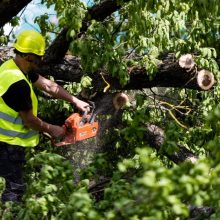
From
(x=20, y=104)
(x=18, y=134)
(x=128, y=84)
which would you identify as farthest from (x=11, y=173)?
(x=128, y=84)

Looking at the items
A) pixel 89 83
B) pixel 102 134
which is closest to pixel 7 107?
pixel 89 83

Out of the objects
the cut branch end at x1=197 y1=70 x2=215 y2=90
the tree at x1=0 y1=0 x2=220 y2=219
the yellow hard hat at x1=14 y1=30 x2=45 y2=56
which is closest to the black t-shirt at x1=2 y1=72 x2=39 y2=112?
the yellow hard hat at x1=14 y1=30 x2=45 y2=56

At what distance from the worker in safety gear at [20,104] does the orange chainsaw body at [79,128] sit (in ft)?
0.23

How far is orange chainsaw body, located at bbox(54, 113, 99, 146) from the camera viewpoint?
432cm

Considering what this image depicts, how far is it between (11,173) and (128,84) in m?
1.52

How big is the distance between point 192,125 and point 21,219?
382cm

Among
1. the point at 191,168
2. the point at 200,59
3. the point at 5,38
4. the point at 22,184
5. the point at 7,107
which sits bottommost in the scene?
the point at 191,168

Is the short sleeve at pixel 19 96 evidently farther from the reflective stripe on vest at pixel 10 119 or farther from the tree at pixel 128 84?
the tree at pixel 128 84

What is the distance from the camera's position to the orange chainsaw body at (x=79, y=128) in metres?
4.32

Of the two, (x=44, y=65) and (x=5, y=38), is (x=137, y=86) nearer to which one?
(x=44, y=65)

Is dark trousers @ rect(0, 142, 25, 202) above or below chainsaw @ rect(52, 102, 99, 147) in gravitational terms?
below

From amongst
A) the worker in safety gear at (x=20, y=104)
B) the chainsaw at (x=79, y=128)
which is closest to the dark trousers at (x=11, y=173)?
the worker in safety gear at (x=20, y=104)

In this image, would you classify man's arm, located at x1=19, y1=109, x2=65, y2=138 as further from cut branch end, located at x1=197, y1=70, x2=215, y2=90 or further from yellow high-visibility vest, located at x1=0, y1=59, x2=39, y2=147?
cut branch end, located at x1=197, y1=70, x2=215, y2=90

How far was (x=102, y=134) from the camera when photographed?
6.68m
